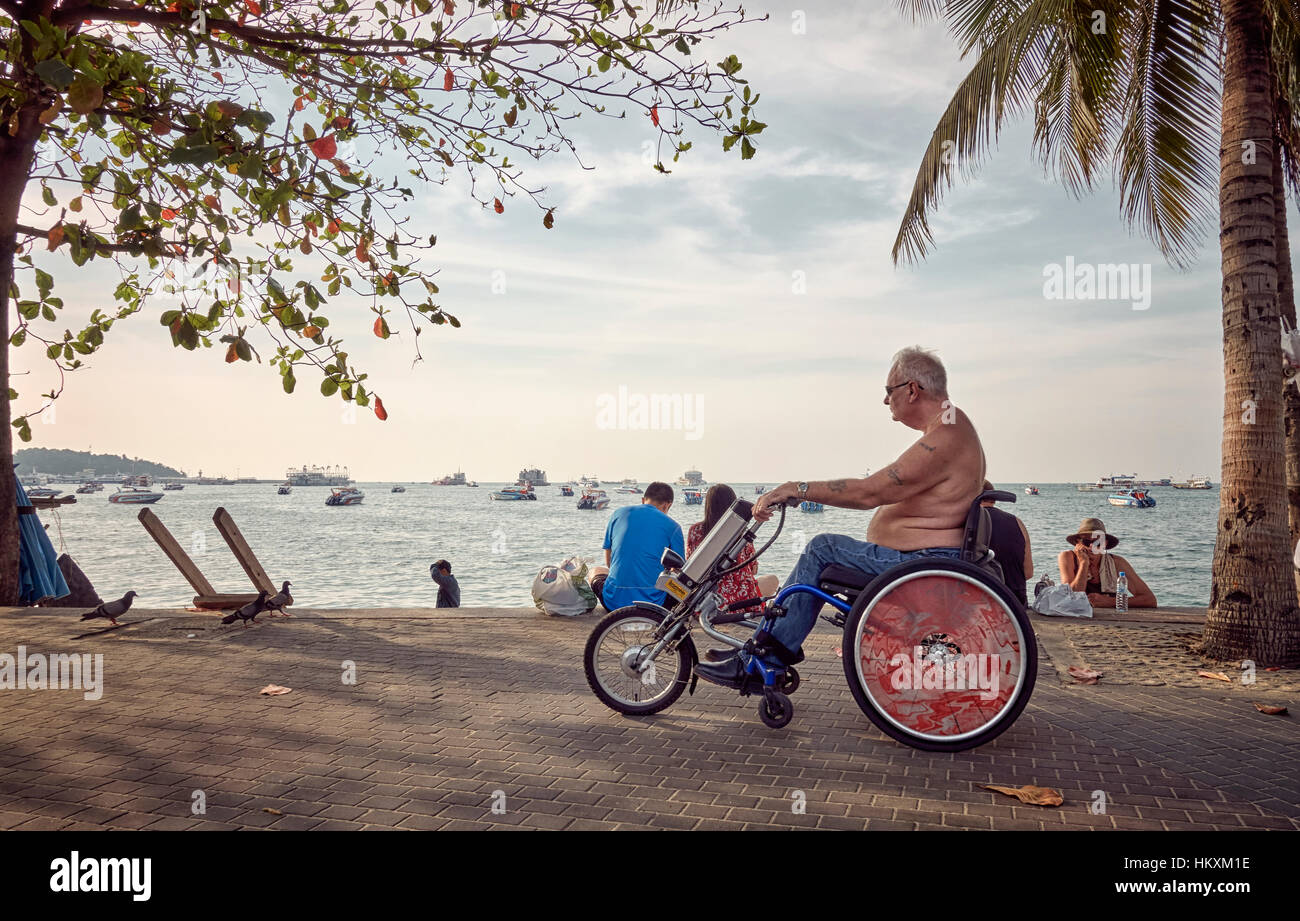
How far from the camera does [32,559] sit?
10695 millimetres

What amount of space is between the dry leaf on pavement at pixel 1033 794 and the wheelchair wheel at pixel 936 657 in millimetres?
586

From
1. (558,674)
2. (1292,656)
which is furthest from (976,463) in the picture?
(1292,656)

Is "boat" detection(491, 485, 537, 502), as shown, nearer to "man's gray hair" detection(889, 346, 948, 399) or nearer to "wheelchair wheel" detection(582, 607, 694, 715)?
"wheelchair wheel" detection(582, 607, 694, 715)

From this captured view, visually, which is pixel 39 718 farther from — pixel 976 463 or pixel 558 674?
pixel 976 463

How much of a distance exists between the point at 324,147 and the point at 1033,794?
5.54m

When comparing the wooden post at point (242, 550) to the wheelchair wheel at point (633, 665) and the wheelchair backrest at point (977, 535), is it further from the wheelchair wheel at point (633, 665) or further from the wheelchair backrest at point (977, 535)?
the wheelchair backrest at point (977, 535)

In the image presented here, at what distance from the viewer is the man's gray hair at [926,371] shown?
492 cm

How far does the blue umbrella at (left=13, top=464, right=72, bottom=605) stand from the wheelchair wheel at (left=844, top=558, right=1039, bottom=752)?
10418 mm

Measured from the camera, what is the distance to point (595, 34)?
6.68m

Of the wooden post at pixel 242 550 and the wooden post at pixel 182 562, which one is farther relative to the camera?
the wooden post at pixel 242 550

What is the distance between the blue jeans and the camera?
4750 mm

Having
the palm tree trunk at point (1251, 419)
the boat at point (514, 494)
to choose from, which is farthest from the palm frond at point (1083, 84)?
the boat at point (514, 494)

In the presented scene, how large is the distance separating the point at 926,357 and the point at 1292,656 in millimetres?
4580

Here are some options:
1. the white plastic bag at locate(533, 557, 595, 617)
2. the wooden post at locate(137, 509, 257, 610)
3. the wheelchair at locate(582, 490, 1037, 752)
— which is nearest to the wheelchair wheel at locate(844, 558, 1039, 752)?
the wheelchair at locate(582, 490, 1037, 752)
